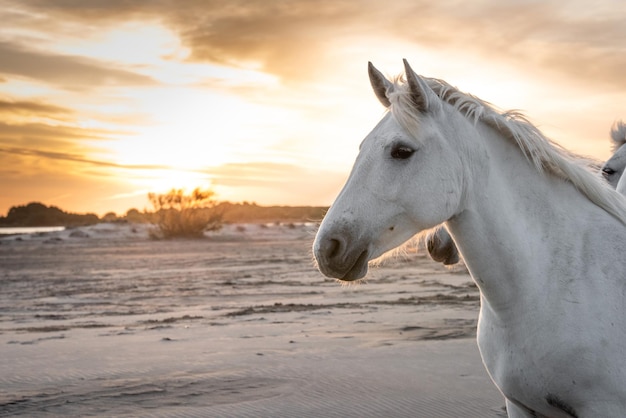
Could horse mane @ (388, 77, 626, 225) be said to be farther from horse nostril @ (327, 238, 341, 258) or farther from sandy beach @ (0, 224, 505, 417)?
sandy beach @ (0, 224, 505, 417)

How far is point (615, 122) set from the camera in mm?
5684

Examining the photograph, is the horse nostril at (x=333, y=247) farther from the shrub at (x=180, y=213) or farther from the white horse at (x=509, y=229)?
the shrub at (x=180, y=213)

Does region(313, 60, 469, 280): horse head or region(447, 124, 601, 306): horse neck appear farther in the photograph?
region(447, 124, 601, 306): horse neck

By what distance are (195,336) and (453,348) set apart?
9.11 ft

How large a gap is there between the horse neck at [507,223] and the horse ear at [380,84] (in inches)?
15.3

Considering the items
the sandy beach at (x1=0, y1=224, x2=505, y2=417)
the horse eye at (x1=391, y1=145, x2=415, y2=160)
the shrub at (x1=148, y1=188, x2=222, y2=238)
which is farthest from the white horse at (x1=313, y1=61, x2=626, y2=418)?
the shrub at (x1=148, y1=188, x2=222, y2=238)

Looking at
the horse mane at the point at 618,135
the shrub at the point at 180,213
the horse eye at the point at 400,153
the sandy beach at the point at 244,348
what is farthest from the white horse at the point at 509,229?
the shrub at the point at 180,213

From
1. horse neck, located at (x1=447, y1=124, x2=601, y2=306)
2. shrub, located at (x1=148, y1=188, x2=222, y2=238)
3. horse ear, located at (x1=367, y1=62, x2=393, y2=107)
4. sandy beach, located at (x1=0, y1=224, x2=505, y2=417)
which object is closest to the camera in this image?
horse neck, located at (x1=447, y1=124, x2=601, y2=306)

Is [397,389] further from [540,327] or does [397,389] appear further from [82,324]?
[82,324]

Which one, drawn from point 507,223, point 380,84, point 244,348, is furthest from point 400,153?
point 244,348

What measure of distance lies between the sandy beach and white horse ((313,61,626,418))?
0.72m

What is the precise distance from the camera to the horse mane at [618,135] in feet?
18.4

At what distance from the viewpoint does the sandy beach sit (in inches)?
197

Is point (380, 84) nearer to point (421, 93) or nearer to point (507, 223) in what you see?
point (421, 93)
